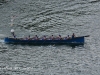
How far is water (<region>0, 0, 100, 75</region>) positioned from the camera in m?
92.0

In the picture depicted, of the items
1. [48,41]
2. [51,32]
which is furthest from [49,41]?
[51,32]

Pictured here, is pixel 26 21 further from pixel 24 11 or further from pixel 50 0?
pixel 50 0

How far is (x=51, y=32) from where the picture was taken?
11088cm

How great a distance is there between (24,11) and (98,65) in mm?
42855

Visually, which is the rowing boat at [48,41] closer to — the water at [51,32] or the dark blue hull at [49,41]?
the dark blue hull at [49,41]

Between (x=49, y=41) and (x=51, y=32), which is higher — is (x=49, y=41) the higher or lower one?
the lower one

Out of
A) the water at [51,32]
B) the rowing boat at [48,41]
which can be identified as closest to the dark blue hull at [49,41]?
the rowing boat at [48,41]

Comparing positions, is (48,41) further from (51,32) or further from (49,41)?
(51,32)

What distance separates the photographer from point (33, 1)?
441 feet

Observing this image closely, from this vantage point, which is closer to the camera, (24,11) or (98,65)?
(98,65)

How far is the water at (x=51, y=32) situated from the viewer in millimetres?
92000

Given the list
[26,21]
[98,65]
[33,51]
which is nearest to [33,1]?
[26,21]

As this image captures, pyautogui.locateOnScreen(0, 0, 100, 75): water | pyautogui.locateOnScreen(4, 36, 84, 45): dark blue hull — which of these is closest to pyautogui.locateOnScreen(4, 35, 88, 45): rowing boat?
pyautogui.locateOnScreen(4, 36, 84, 45): dark blue hull

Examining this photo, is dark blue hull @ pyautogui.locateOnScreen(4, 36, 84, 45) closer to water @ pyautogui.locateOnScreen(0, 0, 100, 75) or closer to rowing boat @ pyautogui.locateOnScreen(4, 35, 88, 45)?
rowing boat @ pyautogui.locateOnScreen(4, 35, 88, 45)
